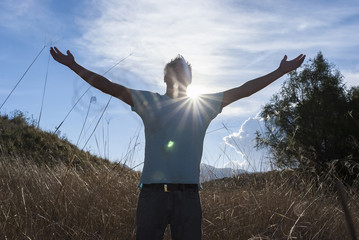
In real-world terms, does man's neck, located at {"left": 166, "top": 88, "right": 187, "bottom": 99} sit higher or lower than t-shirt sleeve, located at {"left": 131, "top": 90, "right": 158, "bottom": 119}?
higher

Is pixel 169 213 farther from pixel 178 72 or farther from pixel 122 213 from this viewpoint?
pixel 122 213

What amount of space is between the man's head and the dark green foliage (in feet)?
43.9

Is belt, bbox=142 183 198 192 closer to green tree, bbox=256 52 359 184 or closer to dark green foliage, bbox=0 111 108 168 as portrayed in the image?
dark green foliage, bbox=0 111 108 168

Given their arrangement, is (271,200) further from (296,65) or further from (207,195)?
(296,65)

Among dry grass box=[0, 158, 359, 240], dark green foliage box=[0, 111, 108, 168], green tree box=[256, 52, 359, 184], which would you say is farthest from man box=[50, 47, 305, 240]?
green tree box=[256, 52, 359, 184]

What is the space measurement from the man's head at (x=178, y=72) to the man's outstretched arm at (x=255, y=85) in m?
0.34

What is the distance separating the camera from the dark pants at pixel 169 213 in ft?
8.43

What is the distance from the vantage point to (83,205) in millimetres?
5051

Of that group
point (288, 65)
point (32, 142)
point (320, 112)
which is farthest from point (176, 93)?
point (320, 112)

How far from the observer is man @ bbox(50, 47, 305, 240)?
2588 mm

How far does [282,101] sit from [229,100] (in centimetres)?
2762

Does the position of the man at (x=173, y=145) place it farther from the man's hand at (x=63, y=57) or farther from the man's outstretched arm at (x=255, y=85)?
the man's hand at (x=63, y=57)

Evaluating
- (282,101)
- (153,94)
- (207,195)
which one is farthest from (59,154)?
(282,101)

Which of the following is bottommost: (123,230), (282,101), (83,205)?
(123,230)
